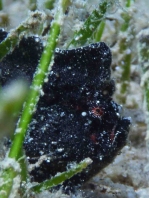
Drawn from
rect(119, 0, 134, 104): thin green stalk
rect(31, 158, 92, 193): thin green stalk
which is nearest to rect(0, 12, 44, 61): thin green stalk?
rect(31, 158, 92, 193): thin green stalk

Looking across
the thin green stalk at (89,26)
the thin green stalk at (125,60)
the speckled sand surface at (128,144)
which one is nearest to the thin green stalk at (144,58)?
the speckled sand surface at (128,144)

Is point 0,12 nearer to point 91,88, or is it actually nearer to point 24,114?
point 91,88

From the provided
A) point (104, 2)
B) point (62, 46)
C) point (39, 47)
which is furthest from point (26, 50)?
point (104, 2)

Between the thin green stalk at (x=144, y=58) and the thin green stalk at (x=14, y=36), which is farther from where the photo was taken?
the thin green stalk at (x=144, y=58)

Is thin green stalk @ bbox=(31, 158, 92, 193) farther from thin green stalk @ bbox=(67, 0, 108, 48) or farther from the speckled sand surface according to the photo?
thin green stalk @ bbox=(67, 0, 108, 48)

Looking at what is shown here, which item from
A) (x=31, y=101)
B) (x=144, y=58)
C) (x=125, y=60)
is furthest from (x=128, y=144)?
(x=31, y=101)

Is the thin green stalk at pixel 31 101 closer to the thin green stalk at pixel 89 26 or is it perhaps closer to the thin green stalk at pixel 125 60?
the thin green stalk at pixel 89 26
